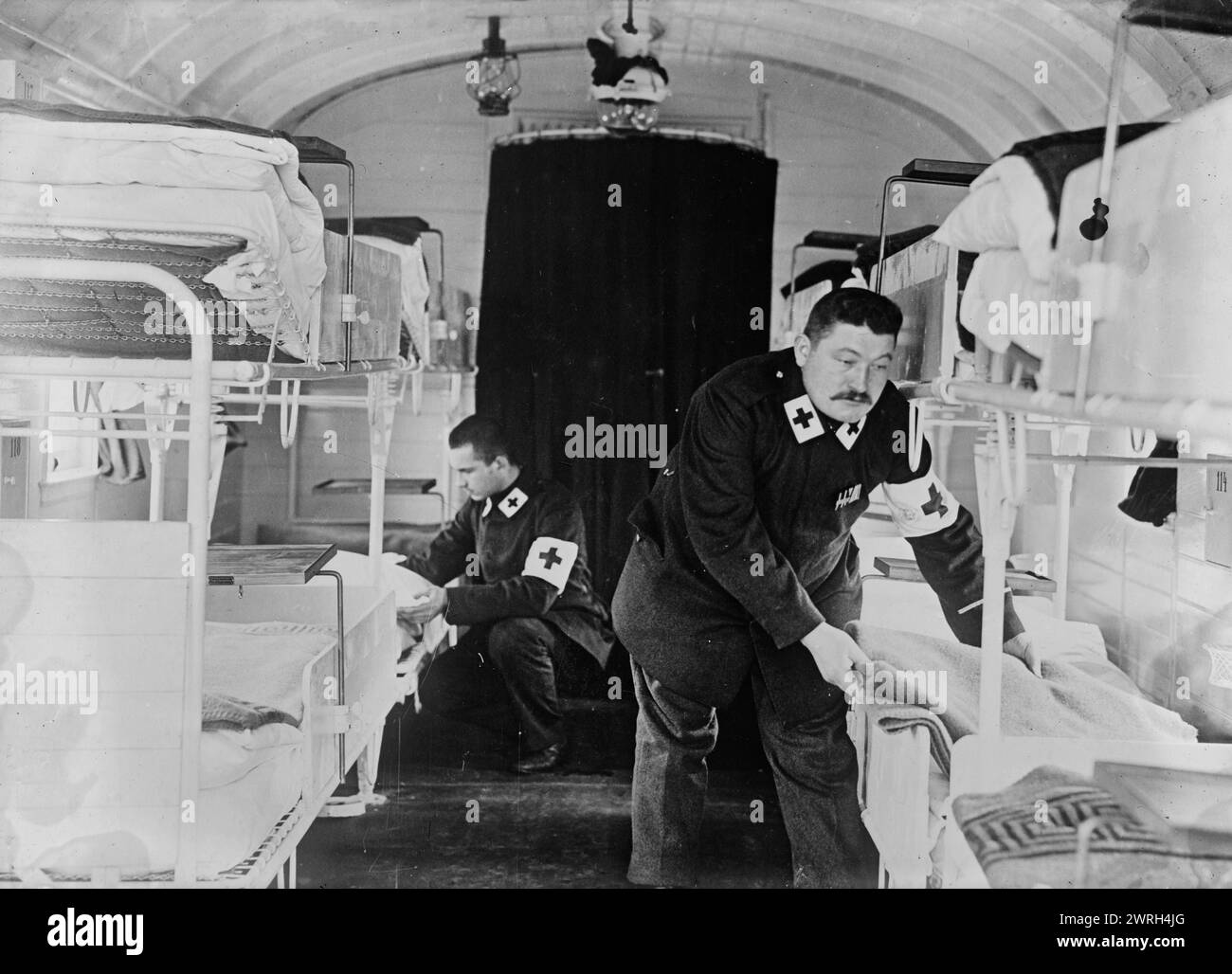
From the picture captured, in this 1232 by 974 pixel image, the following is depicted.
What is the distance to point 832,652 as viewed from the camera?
8.13ft

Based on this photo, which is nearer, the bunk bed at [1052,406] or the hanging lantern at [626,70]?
the bunk bed at [1052,406]

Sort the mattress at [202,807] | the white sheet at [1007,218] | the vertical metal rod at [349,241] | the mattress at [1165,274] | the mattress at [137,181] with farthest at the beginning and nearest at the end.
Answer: the vertical metal rod at [349,241]
the white sheet at [1007,218]
the mattress at [202,807]
the mattress at [1165,274]
the mattress at [137,181]

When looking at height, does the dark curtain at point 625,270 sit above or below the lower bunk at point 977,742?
above

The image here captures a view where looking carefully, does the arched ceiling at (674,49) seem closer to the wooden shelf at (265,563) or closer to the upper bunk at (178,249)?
the upper bunk at (178,249)

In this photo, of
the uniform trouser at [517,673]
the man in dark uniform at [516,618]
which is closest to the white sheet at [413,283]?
the man in dark uniform at [516,618]

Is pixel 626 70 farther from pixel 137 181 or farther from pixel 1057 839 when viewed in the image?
pixel 1057 839

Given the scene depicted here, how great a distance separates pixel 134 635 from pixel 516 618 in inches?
32.1

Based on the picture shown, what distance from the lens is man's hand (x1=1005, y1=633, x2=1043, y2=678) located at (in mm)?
2535

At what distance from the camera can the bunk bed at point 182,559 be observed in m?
1.96

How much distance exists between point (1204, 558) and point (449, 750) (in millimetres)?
1839

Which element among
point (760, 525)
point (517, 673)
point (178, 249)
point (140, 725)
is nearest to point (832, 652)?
point (760, 525)

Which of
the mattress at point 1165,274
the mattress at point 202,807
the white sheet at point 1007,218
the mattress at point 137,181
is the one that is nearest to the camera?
the mattress at point 137,181

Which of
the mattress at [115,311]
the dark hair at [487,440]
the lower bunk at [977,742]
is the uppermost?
the mattress at [115,311]
